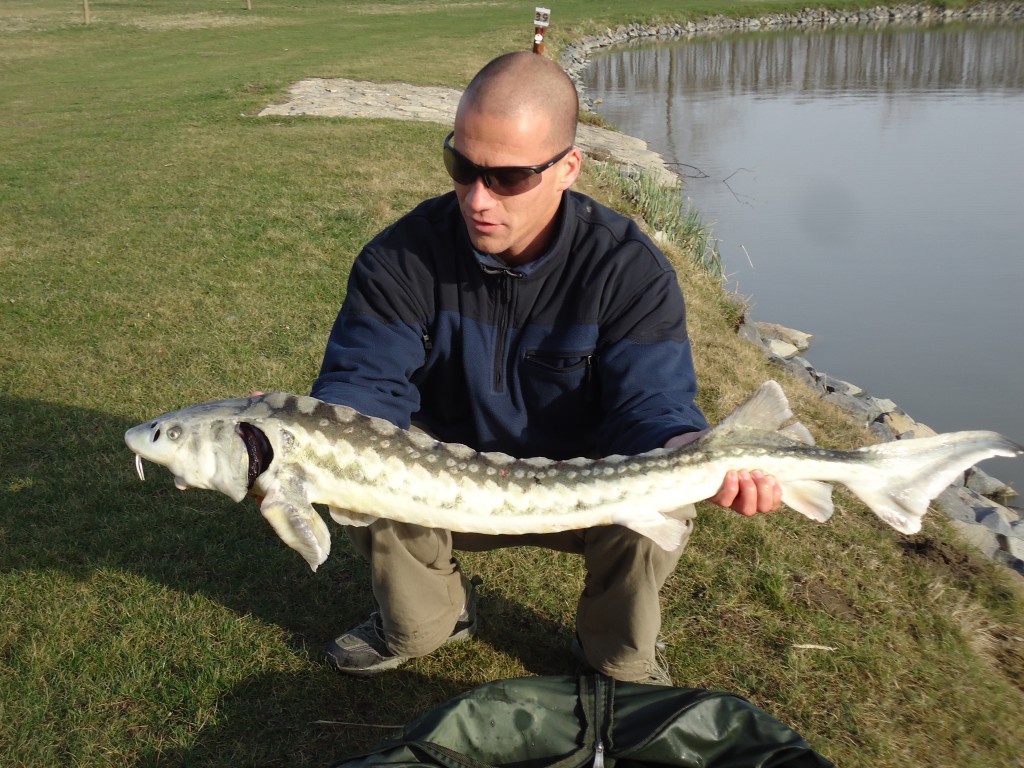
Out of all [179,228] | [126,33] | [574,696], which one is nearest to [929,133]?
[179,228]

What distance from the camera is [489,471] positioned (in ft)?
10.4

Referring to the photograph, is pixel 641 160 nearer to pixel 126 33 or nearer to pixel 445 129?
pixel 445 129

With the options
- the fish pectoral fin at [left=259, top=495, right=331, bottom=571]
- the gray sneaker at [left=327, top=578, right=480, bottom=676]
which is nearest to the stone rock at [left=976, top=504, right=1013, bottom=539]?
the gray sneaker at [left=327, top=578, right=480, bottom=676]

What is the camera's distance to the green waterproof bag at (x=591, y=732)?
119 inches

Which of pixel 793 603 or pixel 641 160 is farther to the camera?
pixel 641 160

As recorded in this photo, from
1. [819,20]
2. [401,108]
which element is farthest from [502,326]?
[819,20]

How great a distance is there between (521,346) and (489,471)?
0.67m

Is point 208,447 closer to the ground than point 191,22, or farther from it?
closer to the ground

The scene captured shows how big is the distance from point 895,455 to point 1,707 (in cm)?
359

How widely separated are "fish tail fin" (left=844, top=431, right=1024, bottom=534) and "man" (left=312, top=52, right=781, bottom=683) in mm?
646

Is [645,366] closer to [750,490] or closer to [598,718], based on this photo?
[750,490]

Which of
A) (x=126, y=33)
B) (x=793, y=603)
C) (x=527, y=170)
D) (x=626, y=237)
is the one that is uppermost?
(x=126, y=33)

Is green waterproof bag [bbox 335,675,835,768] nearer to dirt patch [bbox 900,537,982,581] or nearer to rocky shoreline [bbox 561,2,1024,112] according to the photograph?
dirt patch [bbox 900,537,982,581]

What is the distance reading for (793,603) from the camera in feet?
14.2
